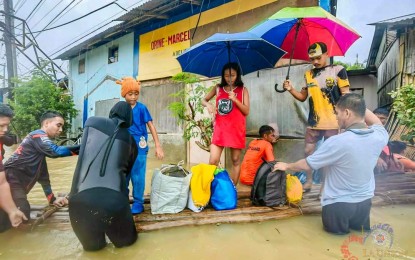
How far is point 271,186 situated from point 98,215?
6.92 feet

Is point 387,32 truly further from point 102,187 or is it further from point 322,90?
point 102,187

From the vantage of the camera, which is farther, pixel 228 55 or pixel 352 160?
pixel 228 55

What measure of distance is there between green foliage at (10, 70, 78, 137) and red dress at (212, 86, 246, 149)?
1151 centimetres

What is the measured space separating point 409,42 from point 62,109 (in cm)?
1371

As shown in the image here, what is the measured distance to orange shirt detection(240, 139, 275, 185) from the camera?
462cm

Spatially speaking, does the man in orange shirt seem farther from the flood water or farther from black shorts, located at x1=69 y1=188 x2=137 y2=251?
black shorts, located at x1=69 y1=188 x2=137 y2=251

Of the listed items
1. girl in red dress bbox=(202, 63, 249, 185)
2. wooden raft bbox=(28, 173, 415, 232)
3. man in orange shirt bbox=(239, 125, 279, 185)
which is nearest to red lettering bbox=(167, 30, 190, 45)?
man in orange shirt bbox=(239, 125, 279, 185)

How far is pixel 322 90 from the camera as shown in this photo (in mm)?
3838

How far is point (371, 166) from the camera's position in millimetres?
2771

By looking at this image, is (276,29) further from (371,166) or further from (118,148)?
(118,148)

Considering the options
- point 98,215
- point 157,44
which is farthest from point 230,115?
point 157,44

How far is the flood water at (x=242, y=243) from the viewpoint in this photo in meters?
2.58

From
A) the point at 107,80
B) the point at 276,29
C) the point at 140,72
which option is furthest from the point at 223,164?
the point at 107,80

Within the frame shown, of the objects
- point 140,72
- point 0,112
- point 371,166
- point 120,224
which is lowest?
point 120,224
